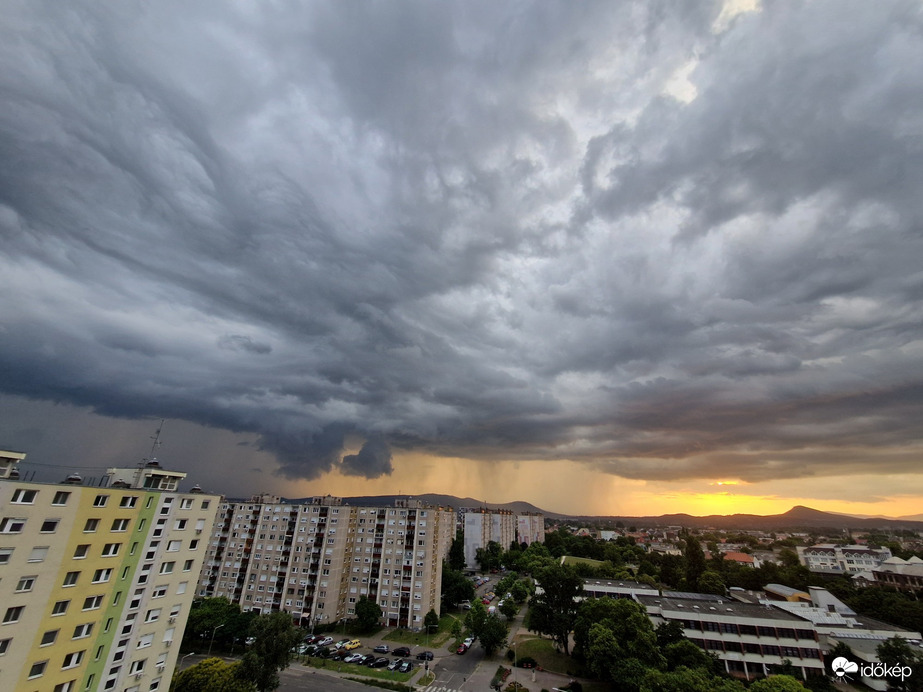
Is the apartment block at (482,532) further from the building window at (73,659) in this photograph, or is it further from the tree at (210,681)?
the building window at (73,659)

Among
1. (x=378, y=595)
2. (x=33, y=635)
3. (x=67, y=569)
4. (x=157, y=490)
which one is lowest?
(x=378, y=595)

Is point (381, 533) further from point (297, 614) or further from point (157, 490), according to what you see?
point (157, 490)

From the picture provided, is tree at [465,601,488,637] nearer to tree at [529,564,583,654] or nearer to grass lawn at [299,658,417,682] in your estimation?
tree at [529,564,583,654]

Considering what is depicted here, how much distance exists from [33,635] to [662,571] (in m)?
125

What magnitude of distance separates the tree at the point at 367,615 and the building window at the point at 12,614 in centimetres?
5524

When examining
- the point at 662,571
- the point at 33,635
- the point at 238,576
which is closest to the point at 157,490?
the point at 33,635

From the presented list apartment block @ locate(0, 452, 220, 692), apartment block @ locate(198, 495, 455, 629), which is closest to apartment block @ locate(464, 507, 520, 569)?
apartment block @ locate(198, 495, 455, 629)

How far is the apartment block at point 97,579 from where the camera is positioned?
2784 cm

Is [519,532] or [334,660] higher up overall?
[519,532]

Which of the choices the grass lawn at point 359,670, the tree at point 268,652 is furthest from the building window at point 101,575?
the grass lawn at point 359,670

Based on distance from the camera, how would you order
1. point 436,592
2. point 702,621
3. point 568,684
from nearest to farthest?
point 568,684, point 702,621, point 436,592

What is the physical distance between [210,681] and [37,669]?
18310 mm

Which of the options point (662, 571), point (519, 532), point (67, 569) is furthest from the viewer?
point (519, 532)

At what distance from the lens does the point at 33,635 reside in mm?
28031
